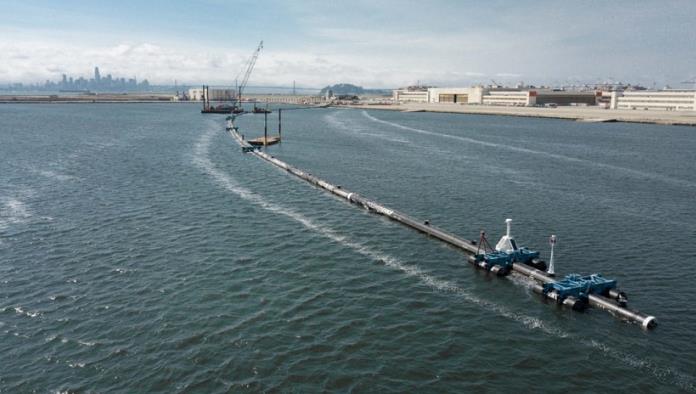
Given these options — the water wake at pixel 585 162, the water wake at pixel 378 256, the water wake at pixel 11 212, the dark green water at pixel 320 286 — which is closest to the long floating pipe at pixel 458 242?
the dark green water at pixel 320 286

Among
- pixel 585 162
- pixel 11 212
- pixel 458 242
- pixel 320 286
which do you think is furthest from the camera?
pixel 585 162

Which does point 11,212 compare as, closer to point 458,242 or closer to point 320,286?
point 320,286

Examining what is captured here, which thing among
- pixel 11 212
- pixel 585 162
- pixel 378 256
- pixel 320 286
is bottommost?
pixel 320 286

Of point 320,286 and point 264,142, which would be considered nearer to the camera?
point 320,286

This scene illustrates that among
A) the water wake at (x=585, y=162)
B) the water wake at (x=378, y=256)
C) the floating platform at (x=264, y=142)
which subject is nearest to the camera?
the water wake at (x=378, y=256)

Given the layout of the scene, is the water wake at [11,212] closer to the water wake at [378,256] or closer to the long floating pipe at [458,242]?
the water wake at [378,256]

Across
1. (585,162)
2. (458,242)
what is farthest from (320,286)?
(585,162)

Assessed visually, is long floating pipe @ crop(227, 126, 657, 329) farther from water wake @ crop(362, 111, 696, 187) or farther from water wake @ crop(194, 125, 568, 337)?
water wake @ crop(362, 111, 696, 187)

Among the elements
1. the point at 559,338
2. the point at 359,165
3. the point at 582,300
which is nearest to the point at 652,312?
the point at 582,300

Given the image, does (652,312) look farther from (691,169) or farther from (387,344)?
(691,169)

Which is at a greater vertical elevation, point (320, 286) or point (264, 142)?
point (264, 142)
